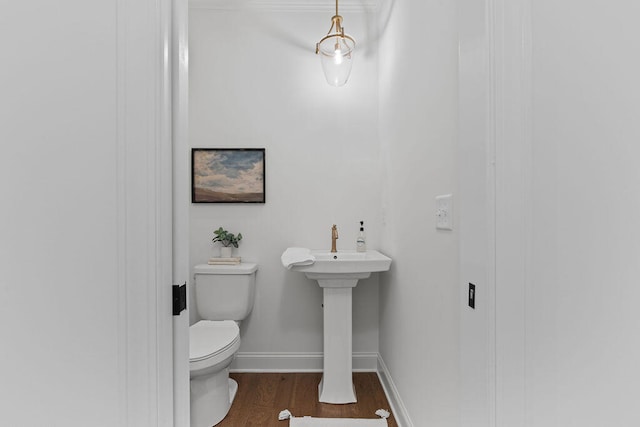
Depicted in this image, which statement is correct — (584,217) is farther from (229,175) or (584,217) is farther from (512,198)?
(229,175)

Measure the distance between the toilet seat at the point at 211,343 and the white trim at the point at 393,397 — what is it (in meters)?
0.92

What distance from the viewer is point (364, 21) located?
252cm

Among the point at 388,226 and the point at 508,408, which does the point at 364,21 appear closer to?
the point at 388,226

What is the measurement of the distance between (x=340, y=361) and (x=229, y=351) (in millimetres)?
679

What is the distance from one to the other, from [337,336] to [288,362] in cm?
60

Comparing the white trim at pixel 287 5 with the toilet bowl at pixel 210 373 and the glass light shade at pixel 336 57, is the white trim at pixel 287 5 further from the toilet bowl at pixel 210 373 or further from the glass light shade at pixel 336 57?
the toilet bowl at pixel 210 373

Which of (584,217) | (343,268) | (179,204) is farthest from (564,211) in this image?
(343,268)

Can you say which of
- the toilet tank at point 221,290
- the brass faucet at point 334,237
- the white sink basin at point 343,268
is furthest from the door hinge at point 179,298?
the brass faucet at point 334,237

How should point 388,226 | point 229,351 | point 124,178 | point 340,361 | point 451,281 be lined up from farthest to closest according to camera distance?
1. point 388,226
2. point 340,361
3. point 229,351
4. point 451,281
5. point 124,178

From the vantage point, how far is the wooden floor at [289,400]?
1.90 m

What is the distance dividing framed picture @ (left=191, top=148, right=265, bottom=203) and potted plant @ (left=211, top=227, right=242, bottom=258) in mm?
227

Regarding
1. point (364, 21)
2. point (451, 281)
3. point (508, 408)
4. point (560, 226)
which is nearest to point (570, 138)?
point (560, 226)

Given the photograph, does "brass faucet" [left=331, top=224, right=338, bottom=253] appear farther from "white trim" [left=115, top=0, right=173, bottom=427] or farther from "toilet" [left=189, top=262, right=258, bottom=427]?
"white trim" [left=115, top=0, right=173, bottom=427]

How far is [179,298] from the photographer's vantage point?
811 millimetres
